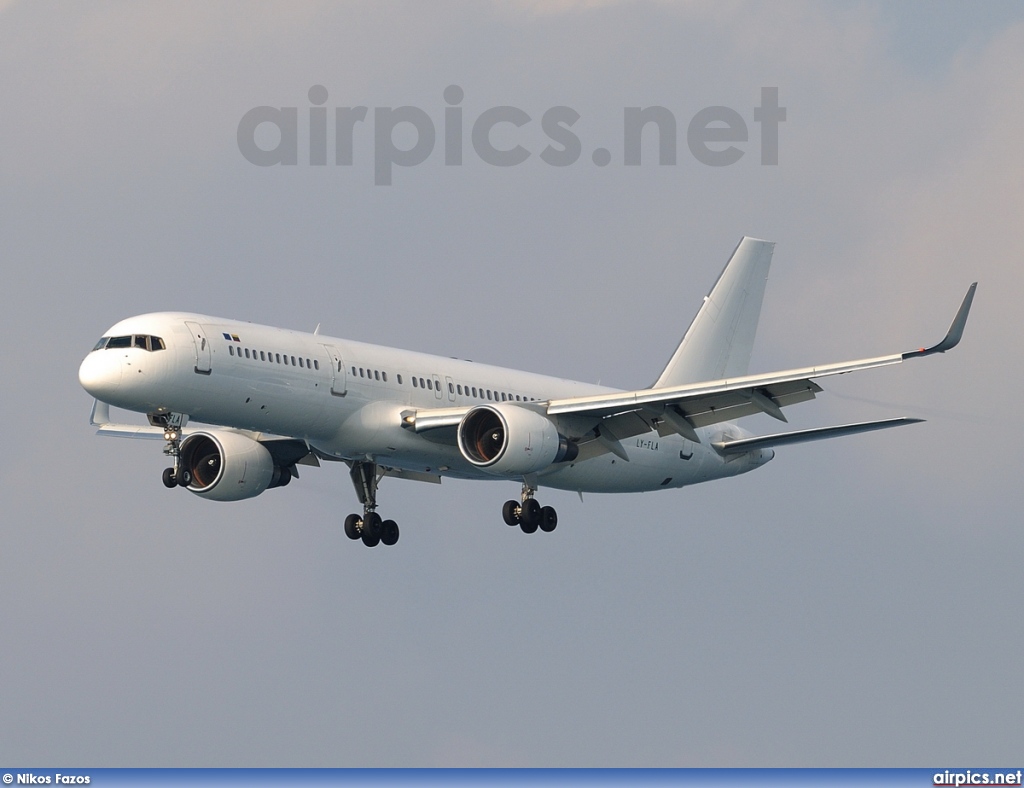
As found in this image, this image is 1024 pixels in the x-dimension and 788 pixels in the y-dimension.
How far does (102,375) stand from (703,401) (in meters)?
17.7

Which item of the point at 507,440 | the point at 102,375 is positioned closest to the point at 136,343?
the point at 102,375

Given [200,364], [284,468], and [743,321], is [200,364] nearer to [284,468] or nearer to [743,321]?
[284,468]

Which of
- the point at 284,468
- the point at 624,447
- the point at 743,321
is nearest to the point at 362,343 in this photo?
the point at 284,468

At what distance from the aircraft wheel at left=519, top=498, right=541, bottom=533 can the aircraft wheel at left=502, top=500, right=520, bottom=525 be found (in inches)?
7.2

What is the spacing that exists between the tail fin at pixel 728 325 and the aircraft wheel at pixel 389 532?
12.8 m

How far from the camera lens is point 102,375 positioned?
4794cm

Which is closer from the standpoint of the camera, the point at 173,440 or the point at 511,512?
the point at 173,440

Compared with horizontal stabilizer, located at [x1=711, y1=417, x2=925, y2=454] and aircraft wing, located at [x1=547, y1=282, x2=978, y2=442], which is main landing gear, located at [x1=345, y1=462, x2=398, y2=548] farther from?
horizontal stabilizer, located at [x1=711, y1=417, x2=925, y2=454]

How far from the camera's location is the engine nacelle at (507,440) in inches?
2051

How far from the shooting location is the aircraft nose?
47.8m

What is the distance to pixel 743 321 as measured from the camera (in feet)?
228

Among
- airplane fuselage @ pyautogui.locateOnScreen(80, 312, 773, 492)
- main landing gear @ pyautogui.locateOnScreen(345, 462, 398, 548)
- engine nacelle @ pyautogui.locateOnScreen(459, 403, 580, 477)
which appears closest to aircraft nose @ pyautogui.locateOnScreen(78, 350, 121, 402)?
airplane fuselage @ pyautogui.locateOnScreen(80, 312, 773, 492)

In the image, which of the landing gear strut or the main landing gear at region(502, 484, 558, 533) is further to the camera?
the main landing gear at region(502, 484, 558, 533)

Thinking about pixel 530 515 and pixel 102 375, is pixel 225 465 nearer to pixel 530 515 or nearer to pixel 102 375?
pixel 102 375
